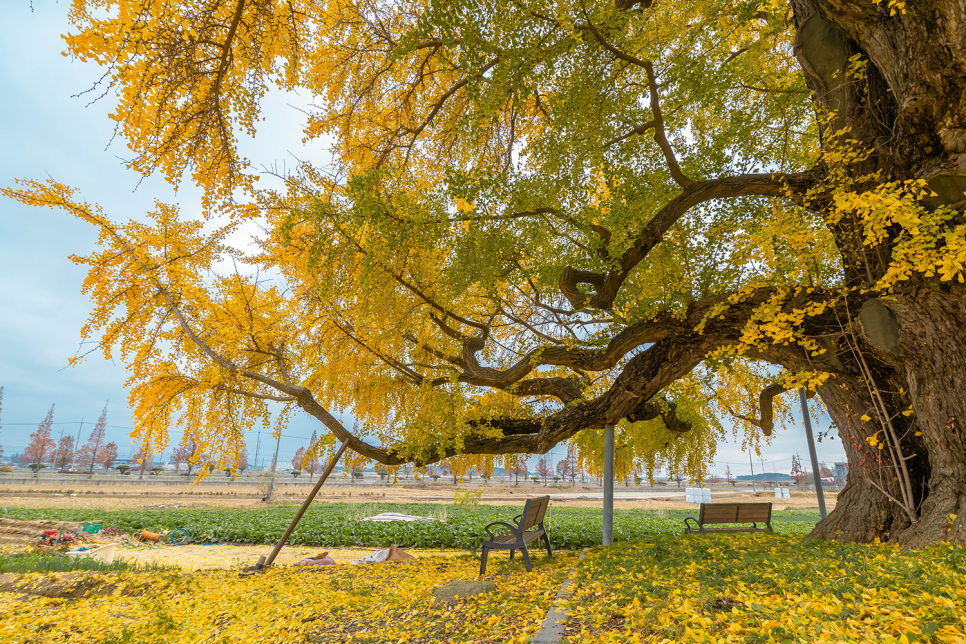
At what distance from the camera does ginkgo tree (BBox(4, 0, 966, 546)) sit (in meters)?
3.72

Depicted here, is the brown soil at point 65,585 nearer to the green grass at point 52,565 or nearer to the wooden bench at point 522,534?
the green grass at point 52,565

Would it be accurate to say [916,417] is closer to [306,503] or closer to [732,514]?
[732,514]

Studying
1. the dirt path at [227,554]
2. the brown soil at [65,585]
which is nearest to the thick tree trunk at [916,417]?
the dirt path at [227,554]

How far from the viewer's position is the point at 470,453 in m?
7.99

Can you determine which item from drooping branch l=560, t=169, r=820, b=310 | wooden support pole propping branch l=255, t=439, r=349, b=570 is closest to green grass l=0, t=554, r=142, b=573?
wooden support pole propping branch l=255, t=439, r=349, b=570

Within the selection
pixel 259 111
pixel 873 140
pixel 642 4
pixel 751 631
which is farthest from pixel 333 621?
pixel 642 4

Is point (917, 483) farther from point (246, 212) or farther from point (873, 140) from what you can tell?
point (246, 212)

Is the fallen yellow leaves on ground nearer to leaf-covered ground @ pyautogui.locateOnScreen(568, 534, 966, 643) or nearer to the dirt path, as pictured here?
leaf-covered ground @ pyautogui.locateOnScreen(568, 534, 966, 643)

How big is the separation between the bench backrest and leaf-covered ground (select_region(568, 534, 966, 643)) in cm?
395

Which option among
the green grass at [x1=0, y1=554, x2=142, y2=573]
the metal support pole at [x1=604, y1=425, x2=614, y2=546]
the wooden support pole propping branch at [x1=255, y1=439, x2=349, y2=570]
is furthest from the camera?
the wooden support pole propping branch at [x1=255, y1=439, x2=349, y2=570]

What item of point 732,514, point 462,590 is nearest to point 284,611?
point 462,590

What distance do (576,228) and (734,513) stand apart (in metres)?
5.96

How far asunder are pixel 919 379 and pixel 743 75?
13.0 ft

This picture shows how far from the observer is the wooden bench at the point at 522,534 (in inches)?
210
